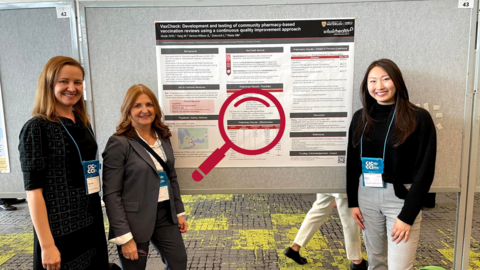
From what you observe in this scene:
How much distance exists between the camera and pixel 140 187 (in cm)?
133

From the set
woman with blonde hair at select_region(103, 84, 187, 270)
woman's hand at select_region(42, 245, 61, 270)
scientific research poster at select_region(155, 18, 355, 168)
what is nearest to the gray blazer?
woman with blonde hair at select_region(103, 84, 187, 270)

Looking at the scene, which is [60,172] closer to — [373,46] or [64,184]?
[64,184]

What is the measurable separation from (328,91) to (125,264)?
1460 mm

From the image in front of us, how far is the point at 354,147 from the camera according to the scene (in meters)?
1.49

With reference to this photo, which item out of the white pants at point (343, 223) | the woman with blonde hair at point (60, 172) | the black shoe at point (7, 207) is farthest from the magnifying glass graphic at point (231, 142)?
the black shoe at point (7, 207)

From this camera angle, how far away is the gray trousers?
1.35m

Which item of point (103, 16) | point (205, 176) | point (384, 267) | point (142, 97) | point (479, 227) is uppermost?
point (103, 16)

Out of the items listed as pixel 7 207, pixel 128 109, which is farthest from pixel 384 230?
pixel 7 207

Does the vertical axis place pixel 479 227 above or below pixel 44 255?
below

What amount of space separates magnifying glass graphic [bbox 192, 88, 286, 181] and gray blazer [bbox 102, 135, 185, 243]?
398mm

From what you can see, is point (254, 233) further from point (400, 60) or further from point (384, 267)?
point (400, 60)

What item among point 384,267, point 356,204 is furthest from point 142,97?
point 384,267

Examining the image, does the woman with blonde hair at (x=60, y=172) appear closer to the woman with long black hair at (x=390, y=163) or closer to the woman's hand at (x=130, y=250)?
the woman's hand at (x=130, y=250)

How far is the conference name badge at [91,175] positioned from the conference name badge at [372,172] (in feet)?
4.40
